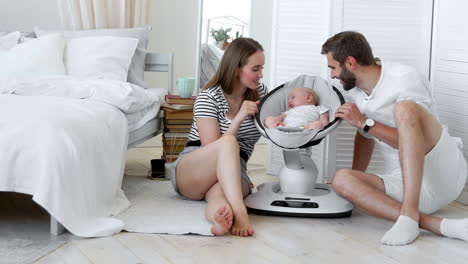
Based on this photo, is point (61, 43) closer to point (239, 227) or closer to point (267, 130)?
point (267, 130)

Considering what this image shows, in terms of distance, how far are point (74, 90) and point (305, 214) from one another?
1331mm

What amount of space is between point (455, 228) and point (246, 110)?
1.05 meters

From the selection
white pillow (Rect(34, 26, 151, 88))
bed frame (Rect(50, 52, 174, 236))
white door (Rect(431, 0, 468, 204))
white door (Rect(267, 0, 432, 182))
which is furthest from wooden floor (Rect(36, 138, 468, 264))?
white pillow (Rect(34, 26, 151, 88))

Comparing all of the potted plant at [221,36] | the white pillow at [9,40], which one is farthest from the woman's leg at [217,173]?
the potted plant at [221,36]

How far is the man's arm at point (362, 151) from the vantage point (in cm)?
355

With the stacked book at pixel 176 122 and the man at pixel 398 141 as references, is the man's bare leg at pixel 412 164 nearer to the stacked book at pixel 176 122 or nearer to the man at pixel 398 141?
the man at pixel 398 141

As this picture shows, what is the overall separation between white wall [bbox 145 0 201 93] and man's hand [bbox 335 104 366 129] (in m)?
2.66

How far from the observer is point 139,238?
2.81 metres

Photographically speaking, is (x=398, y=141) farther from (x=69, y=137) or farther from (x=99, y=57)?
(x=99, y=57)

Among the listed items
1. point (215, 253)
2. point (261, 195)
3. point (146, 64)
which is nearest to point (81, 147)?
point (215, 253)

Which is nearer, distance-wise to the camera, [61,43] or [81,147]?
[81,147]

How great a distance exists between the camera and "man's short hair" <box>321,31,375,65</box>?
3.27 m

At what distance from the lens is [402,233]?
110 inches

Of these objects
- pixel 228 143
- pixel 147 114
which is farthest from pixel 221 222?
pixel 147 114
